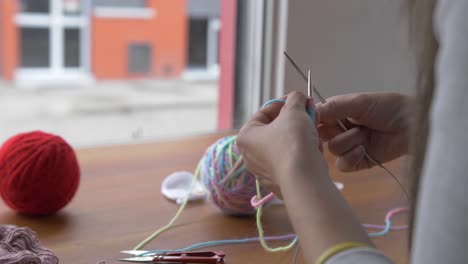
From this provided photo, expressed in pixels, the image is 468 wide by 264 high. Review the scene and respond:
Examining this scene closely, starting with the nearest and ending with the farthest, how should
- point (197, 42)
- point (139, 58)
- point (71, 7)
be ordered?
1. point (71, 7)
2. point (139, 58)
3. point (197, 42)

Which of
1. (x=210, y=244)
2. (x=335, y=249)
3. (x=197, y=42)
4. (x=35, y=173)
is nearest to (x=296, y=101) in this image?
(x=335, y=249)

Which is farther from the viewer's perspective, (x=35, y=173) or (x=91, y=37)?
(x=91, y=37)

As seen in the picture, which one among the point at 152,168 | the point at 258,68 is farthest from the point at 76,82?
the point at 152,168

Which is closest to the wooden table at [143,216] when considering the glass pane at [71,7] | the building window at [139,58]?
the glass pane at [71,7]

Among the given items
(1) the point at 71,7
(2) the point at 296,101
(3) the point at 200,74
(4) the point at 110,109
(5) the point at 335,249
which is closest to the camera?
(5) the point at 335,249

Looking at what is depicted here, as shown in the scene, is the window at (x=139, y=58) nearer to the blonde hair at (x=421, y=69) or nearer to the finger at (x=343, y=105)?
the finger at (x=343, y=105)

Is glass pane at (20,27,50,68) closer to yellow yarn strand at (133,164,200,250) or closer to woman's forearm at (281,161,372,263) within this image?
yellow yarn strand at (133,164,200,250)

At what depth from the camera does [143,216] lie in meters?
0.78

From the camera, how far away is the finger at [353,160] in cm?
67

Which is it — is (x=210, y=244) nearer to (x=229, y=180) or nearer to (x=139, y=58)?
(x=229, y=180)

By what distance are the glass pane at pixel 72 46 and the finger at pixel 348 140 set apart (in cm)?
388

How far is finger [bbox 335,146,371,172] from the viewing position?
0.67 meters

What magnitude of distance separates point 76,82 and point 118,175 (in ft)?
12.4

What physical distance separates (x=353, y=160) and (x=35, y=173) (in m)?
0.38
